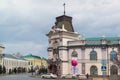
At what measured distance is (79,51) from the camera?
75.3 meters

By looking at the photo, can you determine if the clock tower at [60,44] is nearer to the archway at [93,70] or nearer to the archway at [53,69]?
the archway at [53,69]

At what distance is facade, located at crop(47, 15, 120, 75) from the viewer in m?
72.6

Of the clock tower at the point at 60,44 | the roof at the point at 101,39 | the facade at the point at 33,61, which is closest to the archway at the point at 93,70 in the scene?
the roof at the point at 101,39

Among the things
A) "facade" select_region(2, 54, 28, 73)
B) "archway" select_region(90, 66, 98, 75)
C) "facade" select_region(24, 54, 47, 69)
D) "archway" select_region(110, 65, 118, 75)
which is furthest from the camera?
"facade" select_region(24, 54, 47, 69)

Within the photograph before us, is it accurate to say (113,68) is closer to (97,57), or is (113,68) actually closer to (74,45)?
(97,57)

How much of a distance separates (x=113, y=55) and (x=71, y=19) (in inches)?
711

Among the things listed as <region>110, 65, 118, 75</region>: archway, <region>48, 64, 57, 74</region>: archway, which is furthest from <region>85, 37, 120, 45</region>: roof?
<region>48, 64, 57, 74</region>: archway

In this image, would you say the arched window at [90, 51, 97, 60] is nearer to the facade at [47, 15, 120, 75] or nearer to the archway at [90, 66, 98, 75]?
the facade at [47, 15, 120, 75]

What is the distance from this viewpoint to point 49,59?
263 ft

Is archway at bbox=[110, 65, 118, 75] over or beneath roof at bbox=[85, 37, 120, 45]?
beneath

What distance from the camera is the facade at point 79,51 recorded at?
72.6m

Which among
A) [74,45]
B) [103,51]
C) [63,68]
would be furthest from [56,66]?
[103,51]

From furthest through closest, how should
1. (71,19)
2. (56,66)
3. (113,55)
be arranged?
1. (71,19)
2. (56,66)
3. (113,55)

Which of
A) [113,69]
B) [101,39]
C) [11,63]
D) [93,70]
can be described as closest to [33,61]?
[11,63]
